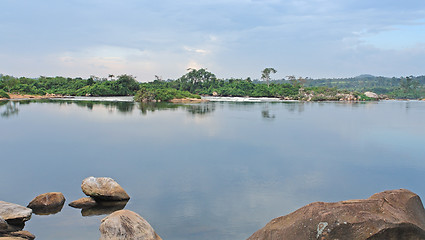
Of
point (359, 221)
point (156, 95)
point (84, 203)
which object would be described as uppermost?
point (156, 95)

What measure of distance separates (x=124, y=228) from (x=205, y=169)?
682 centimetres

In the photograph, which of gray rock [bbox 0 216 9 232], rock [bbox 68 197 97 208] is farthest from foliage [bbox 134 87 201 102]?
gray rock [bbox 0 216 9 232]

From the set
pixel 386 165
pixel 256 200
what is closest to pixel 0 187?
pixel 256 200

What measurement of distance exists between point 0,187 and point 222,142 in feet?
35.4

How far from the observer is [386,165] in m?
13.8

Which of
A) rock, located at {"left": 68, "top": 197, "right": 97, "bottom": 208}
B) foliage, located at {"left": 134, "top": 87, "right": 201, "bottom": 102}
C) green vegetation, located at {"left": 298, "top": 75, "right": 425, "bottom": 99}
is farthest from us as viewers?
green vegetation, located at {"left": 298, "top": 75, "right": 425, "bottom": 99}

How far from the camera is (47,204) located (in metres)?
8.25

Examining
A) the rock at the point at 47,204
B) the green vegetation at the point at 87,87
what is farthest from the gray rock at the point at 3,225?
the green vegetation at the point at 87,87

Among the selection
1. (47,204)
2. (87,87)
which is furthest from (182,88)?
(47,204)

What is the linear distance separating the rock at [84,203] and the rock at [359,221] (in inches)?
203

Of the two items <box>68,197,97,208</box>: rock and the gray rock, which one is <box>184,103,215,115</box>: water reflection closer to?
<box>68,197,97,208</box>: rock

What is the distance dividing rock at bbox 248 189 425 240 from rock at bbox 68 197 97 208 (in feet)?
16.9

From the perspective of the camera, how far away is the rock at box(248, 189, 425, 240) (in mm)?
4270

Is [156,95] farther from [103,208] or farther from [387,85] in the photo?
[387,85]
